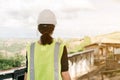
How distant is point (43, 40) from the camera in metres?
2.53

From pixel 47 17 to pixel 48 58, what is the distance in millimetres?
300

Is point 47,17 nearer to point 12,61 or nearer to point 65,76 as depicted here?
point 65,76

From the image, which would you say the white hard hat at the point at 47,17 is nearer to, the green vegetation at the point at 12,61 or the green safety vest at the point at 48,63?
the green safety vest at the point at 48,63

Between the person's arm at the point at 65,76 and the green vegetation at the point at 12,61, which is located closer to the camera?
the person's arm at the point at 65,76

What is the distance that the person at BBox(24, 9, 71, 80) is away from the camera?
8.16 ft

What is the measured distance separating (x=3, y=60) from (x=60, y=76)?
20.1 m

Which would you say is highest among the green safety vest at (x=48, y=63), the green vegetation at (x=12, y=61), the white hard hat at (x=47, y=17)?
the white hard hat at (x=47, y=17)

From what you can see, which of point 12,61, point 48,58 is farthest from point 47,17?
point 12,61

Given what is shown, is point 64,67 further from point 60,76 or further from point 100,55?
point 100,55

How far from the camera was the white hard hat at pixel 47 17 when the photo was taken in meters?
2.49

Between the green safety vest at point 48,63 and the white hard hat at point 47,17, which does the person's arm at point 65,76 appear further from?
the white hard hat at point 47,17

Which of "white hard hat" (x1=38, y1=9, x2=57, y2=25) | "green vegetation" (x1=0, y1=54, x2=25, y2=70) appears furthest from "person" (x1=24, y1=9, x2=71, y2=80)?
"green vegetation" (x1=0, y1=54, x2=25, y2=70)

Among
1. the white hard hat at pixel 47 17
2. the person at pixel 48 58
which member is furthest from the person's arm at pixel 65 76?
the white hard hat at pixel 47 17

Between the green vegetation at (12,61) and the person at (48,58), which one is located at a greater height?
the person at (48,58)
